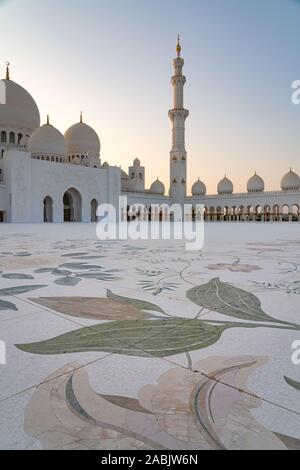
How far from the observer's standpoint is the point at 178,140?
3128 cm

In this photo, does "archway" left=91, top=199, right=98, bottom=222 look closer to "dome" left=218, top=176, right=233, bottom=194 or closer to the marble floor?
"dome" left=218, top=176, right=233, bottom=194

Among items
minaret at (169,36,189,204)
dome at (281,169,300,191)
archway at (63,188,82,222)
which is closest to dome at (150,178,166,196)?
minaret at (169,36,189,204)

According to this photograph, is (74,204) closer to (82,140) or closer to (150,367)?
(82,140)

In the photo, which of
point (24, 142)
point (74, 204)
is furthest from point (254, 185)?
point (24, 142)

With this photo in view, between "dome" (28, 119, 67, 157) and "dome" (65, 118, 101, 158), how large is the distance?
4.74 m

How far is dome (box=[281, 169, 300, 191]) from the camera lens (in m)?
30.9

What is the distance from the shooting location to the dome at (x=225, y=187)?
34.8 m

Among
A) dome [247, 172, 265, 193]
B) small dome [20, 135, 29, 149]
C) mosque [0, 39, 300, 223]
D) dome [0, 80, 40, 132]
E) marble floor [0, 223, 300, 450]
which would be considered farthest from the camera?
dome [247, 172, 265, 193]

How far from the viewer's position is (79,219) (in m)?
24.2

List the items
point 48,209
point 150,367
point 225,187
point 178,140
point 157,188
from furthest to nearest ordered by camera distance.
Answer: point 157,188 → point 225,187 → point 178,140 → point 48,209 → point 150,367

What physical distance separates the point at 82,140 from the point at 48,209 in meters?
8.46

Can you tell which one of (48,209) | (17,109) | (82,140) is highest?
(17,109)

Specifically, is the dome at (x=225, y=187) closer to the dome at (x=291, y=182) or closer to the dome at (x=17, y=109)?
the dome at (x=291, y=182)

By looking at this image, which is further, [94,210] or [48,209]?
[94,210]
